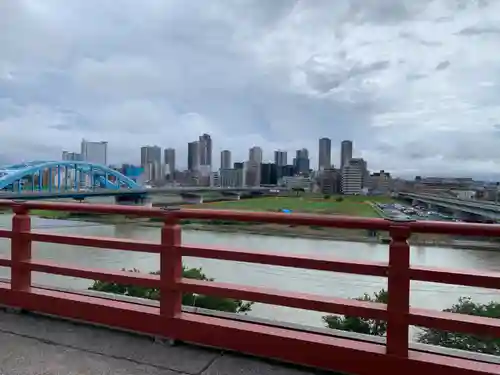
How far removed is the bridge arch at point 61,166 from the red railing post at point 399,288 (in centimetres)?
4174

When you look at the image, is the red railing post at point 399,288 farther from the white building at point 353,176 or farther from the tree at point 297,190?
the white building at point 353,176

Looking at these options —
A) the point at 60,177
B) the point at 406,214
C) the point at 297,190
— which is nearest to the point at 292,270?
the point at 406,214

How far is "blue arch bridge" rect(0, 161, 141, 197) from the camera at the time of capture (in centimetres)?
4047

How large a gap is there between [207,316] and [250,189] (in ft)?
97.8

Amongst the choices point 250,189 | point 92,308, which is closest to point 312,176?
point 250,189

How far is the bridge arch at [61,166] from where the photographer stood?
4012 centimetres

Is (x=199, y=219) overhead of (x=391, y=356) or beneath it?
overhead

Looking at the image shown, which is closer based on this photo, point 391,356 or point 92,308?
point 391,356

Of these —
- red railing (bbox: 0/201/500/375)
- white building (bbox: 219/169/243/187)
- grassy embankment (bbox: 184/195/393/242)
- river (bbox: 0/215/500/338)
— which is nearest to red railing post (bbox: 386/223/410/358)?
red railing (bbox: 0/201/500/375)

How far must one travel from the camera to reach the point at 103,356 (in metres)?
2.51

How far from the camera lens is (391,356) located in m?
2.14

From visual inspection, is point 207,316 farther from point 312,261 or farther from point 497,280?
point 497,280

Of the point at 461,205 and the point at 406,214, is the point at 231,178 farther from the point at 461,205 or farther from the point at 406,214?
the point at 406,214

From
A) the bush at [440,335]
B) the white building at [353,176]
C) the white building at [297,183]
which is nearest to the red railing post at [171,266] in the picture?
the bush at [440,335]
